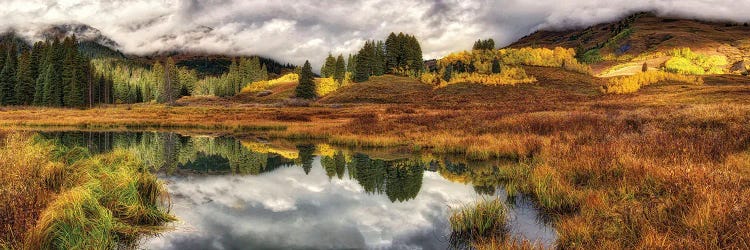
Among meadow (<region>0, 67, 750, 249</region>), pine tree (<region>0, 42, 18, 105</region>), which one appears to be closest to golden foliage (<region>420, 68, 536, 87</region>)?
meadow (<region>0, 67, 750, 249</region>)

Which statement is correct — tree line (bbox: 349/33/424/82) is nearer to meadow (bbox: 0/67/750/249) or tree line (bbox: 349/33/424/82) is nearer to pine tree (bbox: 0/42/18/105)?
pine tree (bbox: 0/42/18/105)

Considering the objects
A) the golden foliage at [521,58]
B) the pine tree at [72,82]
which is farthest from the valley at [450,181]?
the golden foliage at [521,58]

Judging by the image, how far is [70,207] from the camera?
779cm

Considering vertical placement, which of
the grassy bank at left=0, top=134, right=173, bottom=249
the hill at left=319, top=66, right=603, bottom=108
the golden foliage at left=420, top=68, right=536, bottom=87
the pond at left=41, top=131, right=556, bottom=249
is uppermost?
the golden foliage at left=420, top=68, right=536, bottom=87

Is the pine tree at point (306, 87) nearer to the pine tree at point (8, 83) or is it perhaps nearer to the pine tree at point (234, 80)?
the pine tree at point (234, 80)

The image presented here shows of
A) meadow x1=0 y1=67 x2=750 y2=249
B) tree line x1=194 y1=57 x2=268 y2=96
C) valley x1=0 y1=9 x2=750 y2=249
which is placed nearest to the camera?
meadow x1=0 y1=67 x2=750 y2=249

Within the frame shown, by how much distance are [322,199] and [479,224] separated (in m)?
6.10

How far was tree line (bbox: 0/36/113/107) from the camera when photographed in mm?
86062

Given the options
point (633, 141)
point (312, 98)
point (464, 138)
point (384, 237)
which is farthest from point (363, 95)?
point (384, 237)

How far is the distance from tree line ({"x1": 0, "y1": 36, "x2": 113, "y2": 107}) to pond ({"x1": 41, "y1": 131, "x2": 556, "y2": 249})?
250ft

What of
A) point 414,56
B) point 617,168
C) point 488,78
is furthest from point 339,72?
point 617,168

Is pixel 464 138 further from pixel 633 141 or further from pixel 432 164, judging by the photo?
pixel 633 141

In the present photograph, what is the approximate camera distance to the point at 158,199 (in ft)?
39.0

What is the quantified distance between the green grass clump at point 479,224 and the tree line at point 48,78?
96.7 metres
